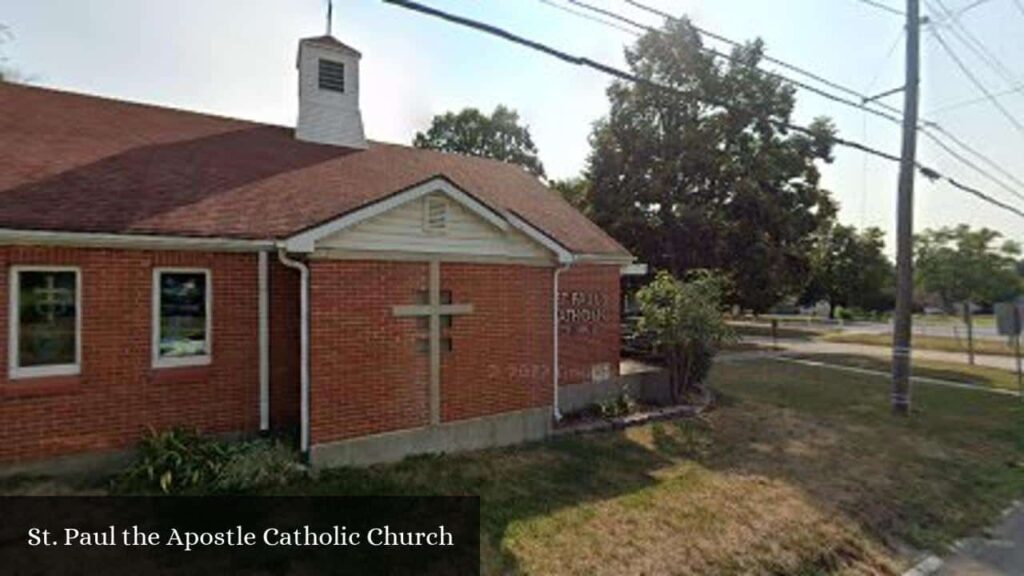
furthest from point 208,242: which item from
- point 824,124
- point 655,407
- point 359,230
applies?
point 824,124

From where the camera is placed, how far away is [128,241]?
23.7 feet

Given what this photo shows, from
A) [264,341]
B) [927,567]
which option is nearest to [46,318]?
[264,341]

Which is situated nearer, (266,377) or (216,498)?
(216,498)

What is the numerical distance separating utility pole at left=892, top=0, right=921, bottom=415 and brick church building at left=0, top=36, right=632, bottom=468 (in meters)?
8.56

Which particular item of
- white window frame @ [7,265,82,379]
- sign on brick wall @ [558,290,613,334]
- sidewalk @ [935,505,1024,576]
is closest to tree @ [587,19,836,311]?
sign on brick wall @ [558,290,613,334]

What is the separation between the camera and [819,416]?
12.9 m

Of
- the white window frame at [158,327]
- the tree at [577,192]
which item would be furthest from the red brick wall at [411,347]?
the tree at [577,192]

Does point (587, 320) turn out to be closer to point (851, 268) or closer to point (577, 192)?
point (577, 192)

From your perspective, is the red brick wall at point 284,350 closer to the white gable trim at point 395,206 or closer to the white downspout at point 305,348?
the white downspout at point 305,348

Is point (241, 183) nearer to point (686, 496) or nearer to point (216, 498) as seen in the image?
point (216, 498)

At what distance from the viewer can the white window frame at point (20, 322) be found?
6.82m

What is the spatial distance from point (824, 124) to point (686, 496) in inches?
931

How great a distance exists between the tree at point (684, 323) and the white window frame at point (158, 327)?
8206mm

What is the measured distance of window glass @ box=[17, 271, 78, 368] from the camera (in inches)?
274
